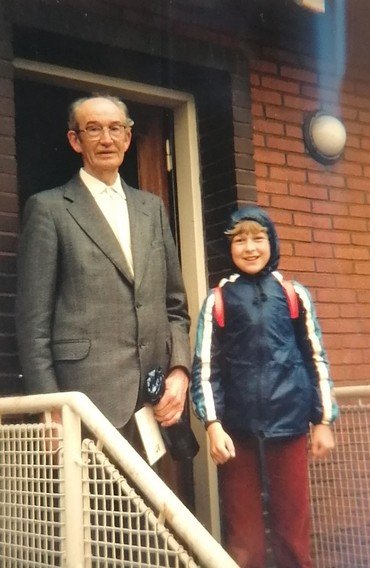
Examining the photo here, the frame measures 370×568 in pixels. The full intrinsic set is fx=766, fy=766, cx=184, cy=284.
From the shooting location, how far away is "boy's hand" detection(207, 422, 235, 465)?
101 inches

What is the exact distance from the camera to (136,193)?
9.38 feet

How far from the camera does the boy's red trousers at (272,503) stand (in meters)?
2.67

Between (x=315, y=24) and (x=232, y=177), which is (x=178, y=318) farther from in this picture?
(x=315, y=24)

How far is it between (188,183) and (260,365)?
1513mm

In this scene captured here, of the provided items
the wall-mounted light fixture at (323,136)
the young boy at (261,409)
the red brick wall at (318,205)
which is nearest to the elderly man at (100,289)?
the young boy at (261,409)

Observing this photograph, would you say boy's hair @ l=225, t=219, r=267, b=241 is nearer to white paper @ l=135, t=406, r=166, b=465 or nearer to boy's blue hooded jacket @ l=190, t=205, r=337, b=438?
boy's blue hooded jacket @ l=190, t=205, r=337, b=438

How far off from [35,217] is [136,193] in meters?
0.43

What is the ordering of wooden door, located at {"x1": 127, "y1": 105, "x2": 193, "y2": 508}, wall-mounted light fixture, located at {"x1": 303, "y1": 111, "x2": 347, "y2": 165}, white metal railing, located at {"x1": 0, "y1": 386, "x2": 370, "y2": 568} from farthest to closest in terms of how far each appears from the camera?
wall-mounted light fixture, located at {"x1": 303, "y1": 111, "x2": 347, "y2": 165}, wooden door, located at {"x1": 127, "y1": 105, "x2": 193, "y2": 508}, white metal railing, located at {"x1": 0, "y1": 386, "x2": 370, "y2": 568}

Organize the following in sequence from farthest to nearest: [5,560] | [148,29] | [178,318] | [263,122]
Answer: [263,122], [148,29], [178,318], [5,560]

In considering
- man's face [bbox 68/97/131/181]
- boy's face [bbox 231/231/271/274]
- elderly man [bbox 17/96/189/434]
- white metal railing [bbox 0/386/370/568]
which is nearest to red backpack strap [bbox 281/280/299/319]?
boy's face [bbox 231/231/271/274]

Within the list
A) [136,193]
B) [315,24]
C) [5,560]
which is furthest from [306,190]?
[5,560]

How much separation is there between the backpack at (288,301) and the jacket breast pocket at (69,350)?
0.51m

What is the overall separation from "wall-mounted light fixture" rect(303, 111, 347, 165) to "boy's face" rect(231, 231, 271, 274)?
1.47 metres

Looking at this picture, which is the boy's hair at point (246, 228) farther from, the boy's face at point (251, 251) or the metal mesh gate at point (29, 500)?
the metal mesh gate at point (29, 500)
